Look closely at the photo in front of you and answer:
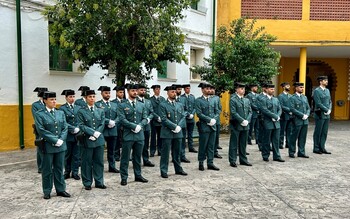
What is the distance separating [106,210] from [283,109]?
6.72m

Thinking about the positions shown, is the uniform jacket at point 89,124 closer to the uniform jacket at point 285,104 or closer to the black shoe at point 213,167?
the black shoe at point 213,167

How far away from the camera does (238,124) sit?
846cm

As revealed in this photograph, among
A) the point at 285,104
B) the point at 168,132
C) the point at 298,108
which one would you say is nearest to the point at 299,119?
the point at 298,108

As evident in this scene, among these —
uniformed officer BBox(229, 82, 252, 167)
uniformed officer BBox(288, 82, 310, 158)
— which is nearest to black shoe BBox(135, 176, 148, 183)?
uniformed officer BBox(229, 82, 252, 167)

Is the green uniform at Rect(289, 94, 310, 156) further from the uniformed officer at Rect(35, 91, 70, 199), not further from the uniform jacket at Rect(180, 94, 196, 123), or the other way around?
the uniformed officer at Rect(35, 91, 70, 199)

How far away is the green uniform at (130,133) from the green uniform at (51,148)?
3.98 ft

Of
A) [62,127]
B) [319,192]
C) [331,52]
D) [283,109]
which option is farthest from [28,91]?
[331,52]

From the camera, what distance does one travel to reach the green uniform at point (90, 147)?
6.41m

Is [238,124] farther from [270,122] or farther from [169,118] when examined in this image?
[169,118]

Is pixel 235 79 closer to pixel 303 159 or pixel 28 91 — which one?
pixel 303 159

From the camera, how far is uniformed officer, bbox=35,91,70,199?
229 inches

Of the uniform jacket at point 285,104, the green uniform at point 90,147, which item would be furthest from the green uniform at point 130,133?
the uniform jacket at point 285,104

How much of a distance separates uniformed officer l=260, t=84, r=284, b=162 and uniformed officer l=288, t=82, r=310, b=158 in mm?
689

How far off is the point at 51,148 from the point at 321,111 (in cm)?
744
